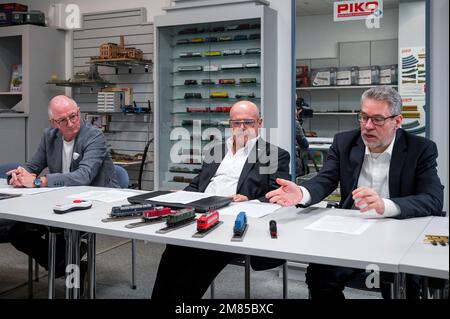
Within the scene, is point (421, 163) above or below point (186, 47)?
below

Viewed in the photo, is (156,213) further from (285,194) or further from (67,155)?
(67,155)

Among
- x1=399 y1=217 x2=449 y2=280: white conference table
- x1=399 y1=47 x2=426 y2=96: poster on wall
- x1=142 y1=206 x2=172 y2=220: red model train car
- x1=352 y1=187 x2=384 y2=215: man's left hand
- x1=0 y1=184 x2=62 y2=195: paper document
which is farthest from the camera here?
x1=399 y1=47 x2=426 y2=96: poster on wall

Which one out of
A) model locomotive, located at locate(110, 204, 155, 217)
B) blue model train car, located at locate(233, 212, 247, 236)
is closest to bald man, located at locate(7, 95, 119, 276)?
model locomotive, located at locate(110, 204, 155, 217)

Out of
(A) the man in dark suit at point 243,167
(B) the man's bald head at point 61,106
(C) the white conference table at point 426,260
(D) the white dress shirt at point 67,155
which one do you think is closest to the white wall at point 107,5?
(B) the man's bald head at point 61,106

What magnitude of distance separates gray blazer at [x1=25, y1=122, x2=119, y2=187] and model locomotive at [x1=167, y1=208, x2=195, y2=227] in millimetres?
1289

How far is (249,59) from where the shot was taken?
14.9 feet

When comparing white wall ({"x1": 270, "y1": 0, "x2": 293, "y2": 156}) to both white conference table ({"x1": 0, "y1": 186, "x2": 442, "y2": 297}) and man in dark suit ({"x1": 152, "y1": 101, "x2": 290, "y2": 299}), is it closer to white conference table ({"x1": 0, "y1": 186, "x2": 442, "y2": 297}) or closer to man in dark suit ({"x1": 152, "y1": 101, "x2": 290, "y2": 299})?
man in dark suit ({"x1": 152, "y1": 101, "x2": 290, "y2": 299})

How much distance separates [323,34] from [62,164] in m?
2.25

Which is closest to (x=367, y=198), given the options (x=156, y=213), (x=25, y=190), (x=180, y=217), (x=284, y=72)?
(x=180, y=217)

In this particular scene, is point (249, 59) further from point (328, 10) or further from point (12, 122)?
point (12, 122)

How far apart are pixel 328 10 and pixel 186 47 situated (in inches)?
61.4

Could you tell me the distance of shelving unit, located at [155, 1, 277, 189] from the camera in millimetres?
4449
